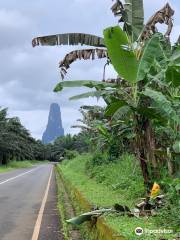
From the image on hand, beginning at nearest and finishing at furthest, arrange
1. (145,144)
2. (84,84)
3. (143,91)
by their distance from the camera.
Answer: (143,91) → (145,144) → (84,84)

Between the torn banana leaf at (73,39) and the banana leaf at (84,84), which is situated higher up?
the torn banana leaf at (73,39)

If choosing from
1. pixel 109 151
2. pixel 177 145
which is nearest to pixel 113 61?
pixel 177 145

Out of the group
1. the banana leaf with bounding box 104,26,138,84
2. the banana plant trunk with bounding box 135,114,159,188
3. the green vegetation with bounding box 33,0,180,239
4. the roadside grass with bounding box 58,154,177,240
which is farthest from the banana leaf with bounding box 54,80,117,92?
the roadside grass with bounding box 58,154,177,240

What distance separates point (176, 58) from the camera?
390 inches

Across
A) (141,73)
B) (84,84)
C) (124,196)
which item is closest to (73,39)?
(84,84)

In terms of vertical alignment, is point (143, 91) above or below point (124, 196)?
above

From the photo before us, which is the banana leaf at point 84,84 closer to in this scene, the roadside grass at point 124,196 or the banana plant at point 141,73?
the banana plant at point 141,73

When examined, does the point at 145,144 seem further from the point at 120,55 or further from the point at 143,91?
the point at 120,55

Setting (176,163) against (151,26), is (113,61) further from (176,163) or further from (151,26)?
(176,163)

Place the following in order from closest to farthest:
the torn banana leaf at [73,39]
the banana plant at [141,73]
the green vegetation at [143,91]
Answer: the green vegetation at [143,91]
the banana plant at [141,73]
the torn banana leaf at [73,39]

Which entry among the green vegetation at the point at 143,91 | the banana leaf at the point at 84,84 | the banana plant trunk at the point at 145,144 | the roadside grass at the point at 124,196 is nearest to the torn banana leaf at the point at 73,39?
the green vegetation at the point at 143,91

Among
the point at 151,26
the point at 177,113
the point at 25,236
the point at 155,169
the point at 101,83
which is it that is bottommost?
the point at 25,236

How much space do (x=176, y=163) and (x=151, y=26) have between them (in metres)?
3.59

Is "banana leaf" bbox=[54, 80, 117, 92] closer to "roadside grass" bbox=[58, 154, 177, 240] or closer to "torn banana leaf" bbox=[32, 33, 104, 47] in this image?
"torn banana leaf" bbox=[32, 33, 104, 47]
